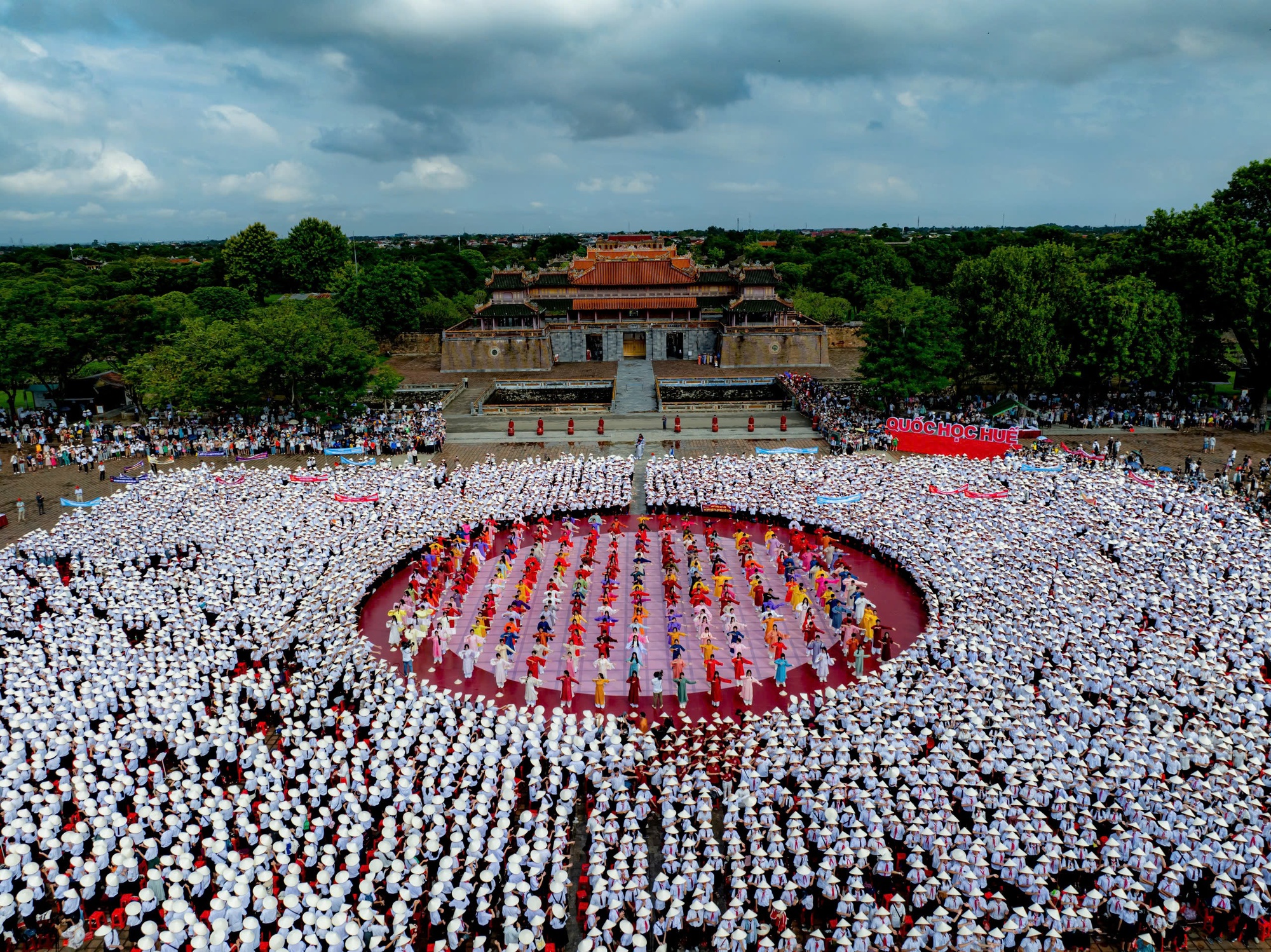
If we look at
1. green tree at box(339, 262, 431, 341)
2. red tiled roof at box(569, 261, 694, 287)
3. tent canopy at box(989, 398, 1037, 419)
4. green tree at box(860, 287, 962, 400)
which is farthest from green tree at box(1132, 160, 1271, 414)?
green tree at box(339, 262, 431, 341)

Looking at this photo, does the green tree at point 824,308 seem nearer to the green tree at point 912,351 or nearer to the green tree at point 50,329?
the green tree at point 912,351

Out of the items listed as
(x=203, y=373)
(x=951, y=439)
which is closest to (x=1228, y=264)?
(x=951, y=439)

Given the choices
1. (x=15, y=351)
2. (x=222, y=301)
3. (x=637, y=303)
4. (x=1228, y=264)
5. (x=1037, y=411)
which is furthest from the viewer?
(x=637, y=303)

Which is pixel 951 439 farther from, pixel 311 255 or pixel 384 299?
pixel 311 255

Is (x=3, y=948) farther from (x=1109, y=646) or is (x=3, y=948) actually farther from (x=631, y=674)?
(x=1109, y=646)

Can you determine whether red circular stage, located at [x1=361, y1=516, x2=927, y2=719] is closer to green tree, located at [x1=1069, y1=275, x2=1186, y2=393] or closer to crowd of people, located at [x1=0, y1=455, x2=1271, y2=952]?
crowd of people, located at [x1=0, y1=455, x2=1271, y2=952]

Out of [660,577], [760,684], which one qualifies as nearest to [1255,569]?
[760,684]

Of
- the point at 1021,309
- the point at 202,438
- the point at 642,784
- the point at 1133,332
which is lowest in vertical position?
the point at 642,784
